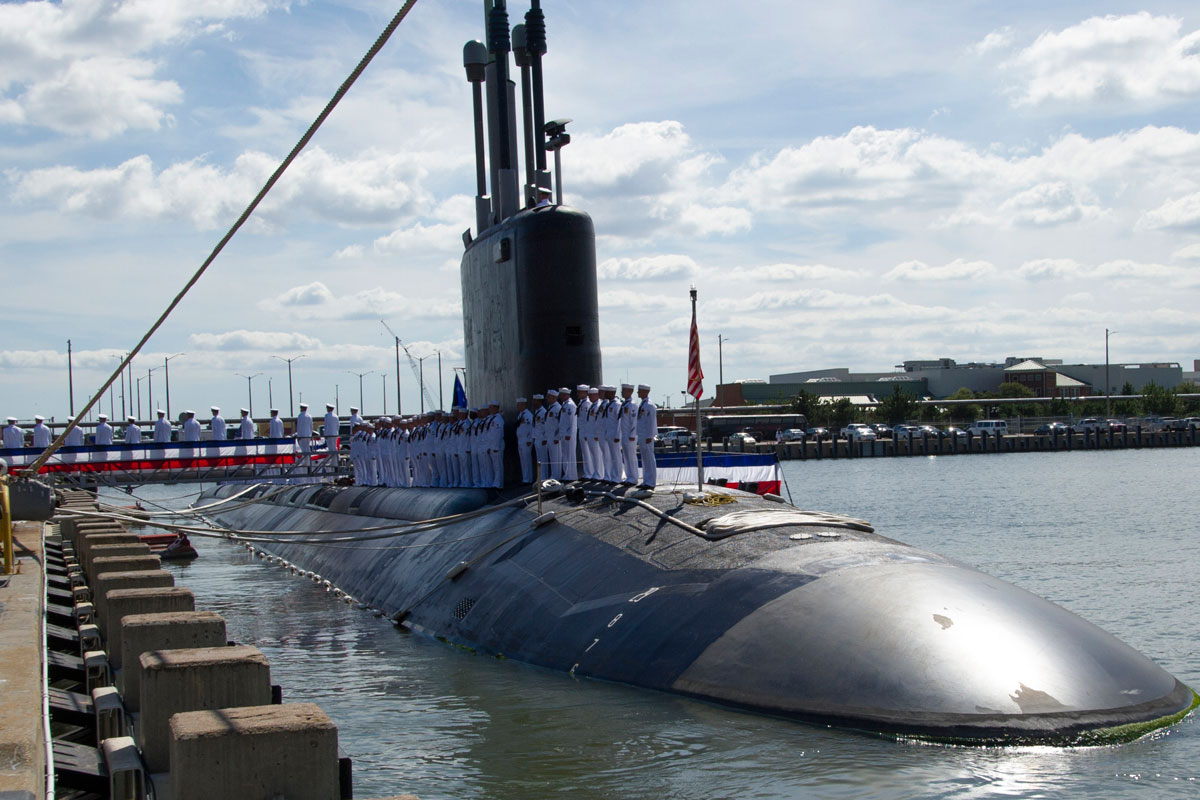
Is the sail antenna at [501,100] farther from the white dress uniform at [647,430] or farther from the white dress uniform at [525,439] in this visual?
the white dress uniform at [647,430]

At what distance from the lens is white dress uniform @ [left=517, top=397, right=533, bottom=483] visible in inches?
571

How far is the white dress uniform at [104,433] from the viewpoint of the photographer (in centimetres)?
3050

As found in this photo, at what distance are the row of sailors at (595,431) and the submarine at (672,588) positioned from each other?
43cm

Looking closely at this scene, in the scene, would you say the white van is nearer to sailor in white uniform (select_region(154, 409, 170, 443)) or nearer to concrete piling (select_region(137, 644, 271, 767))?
sailor in white uniform (select_region(154, 409, 170, 443))

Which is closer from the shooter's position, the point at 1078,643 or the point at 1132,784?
the point at 1132,784

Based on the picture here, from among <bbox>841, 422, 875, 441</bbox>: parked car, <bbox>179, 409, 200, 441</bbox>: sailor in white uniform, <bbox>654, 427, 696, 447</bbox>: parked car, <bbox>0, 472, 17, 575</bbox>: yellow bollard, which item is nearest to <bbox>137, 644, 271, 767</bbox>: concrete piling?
<bbox>0, 472, 17, 575</bbox>: yellow bollard

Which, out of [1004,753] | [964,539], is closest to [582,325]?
[1004,753]

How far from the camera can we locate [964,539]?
2709 centimetres

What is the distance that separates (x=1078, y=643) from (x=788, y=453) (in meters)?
73.5

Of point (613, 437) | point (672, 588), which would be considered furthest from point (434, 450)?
point (672, 588)

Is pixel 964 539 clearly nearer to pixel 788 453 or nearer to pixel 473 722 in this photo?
pixel 473 722

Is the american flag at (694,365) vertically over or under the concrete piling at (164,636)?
over

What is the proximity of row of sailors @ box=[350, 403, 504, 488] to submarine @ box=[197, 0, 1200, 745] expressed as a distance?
409 millimetres

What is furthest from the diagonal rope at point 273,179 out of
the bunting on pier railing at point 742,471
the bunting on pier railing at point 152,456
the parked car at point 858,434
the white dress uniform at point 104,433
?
the parked car at point 858,434
